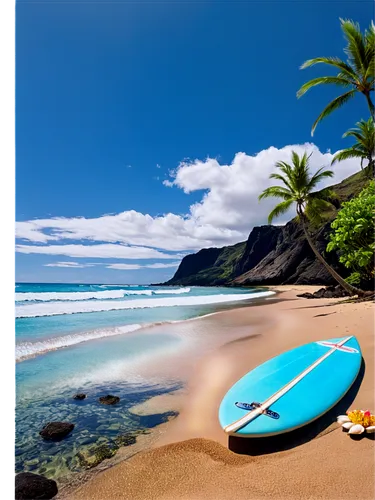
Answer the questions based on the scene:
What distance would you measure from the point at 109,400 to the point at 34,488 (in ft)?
6.26

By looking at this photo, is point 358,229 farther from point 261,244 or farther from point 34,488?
point 261,244

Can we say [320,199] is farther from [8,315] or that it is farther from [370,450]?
[8,315]

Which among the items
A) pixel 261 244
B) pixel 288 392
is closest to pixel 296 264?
pixel 261 244

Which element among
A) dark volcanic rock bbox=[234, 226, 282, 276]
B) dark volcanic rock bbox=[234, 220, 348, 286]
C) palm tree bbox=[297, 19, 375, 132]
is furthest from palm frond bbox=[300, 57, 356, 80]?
dark volcanic rock bbox=[234, 226, 282, 276]

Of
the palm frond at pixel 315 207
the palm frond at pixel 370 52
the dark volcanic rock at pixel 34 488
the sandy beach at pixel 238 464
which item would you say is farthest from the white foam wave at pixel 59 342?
the palm frond at pixel 315 207

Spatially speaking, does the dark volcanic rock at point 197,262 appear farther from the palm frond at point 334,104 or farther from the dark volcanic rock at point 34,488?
the dark volcanic rock at point 34,488

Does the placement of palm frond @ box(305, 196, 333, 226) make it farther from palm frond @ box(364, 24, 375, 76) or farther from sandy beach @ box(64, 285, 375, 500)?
sandy beach @ box(64, 285, 375, 500)

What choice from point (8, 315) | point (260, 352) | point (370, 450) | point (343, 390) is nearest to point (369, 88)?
point (260, 352)

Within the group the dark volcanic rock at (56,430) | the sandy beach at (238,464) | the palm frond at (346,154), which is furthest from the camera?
the palm frond at (346,154)

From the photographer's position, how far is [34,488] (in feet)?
8.32

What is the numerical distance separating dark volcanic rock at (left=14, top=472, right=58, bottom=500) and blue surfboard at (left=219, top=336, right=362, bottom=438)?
171 cm

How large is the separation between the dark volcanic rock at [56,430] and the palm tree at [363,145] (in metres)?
15.8

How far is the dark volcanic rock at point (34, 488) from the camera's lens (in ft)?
8.14

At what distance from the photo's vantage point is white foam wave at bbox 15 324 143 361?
7293 millimetres
